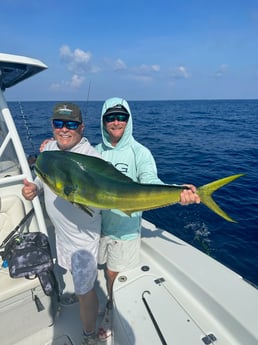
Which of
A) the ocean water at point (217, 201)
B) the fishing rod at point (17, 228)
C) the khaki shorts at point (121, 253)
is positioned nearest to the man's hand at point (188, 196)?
the khaki shorts at point (121, 253)

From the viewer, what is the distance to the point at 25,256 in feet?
8.80

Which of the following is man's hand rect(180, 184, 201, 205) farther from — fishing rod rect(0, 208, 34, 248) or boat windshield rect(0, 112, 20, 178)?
boat windshield rect(0, 112, 20, 178)

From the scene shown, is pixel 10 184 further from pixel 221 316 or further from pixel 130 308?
pixel 221 316

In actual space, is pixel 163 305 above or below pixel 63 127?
below

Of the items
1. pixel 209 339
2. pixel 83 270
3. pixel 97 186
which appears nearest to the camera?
pixel 97 186

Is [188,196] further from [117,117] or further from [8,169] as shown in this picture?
[8,169]

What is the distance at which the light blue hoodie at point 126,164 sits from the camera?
110 inches

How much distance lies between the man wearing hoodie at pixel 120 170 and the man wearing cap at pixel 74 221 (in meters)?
0.39

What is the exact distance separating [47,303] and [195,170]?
1001 centimetres

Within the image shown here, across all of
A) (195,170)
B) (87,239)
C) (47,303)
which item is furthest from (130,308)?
(195,170)

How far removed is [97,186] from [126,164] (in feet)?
2.85

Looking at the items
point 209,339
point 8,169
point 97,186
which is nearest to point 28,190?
point 97,186

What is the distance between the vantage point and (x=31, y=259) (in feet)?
8.76

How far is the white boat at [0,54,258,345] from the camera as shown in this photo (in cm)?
235
